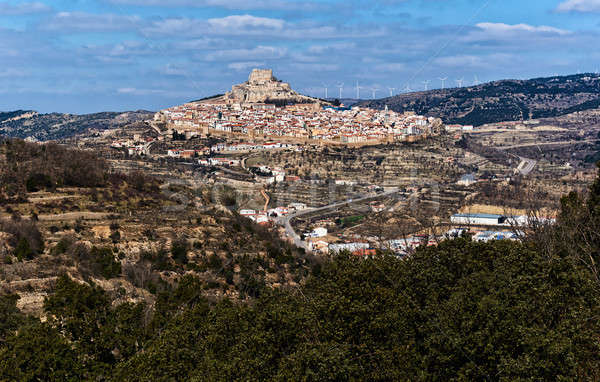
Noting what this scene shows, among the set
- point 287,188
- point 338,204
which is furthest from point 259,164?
point 338,204

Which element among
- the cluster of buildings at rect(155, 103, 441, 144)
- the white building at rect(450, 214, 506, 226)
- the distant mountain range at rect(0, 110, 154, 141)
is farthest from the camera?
the distant mountain range at rect(0, 110, 154, 141)

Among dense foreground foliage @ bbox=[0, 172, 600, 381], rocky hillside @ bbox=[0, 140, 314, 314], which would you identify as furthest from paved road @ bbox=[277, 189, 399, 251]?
dense foreground foliage @ bbox=[0, 172, 600, 381]

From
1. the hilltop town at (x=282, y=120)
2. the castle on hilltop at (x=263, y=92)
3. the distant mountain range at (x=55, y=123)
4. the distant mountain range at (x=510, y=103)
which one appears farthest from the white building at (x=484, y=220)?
the distant mountain range at (x=510, y=103)

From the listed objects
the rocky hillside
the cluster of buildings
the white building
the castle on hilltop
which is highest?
the castle on hilltop

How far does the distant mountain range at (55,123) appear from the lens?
139500mm

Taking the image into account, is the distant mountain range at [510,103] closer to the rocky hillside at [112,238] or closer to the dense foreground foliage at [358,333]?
the rocky hillside at [112,238]

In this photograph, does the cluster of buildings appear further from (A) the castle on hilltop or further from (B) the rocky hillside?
(B) the rocky hillside

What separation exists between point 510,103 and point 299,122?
94974 mm

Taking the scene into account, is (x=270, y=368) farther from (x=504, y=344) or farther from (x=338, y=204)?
(x=338, y=204)

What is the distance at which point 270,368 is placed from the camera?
10.1m

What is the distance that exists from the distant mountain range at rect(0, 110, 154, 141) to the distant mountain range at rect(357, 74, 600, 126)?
98.7 meters

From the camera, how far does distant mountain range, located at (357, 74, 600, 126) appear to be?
525 feet

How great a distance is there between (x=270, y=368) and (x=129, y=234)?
17.5m

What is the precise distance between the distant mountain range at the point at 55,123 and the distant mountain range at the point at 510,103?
98.7m
